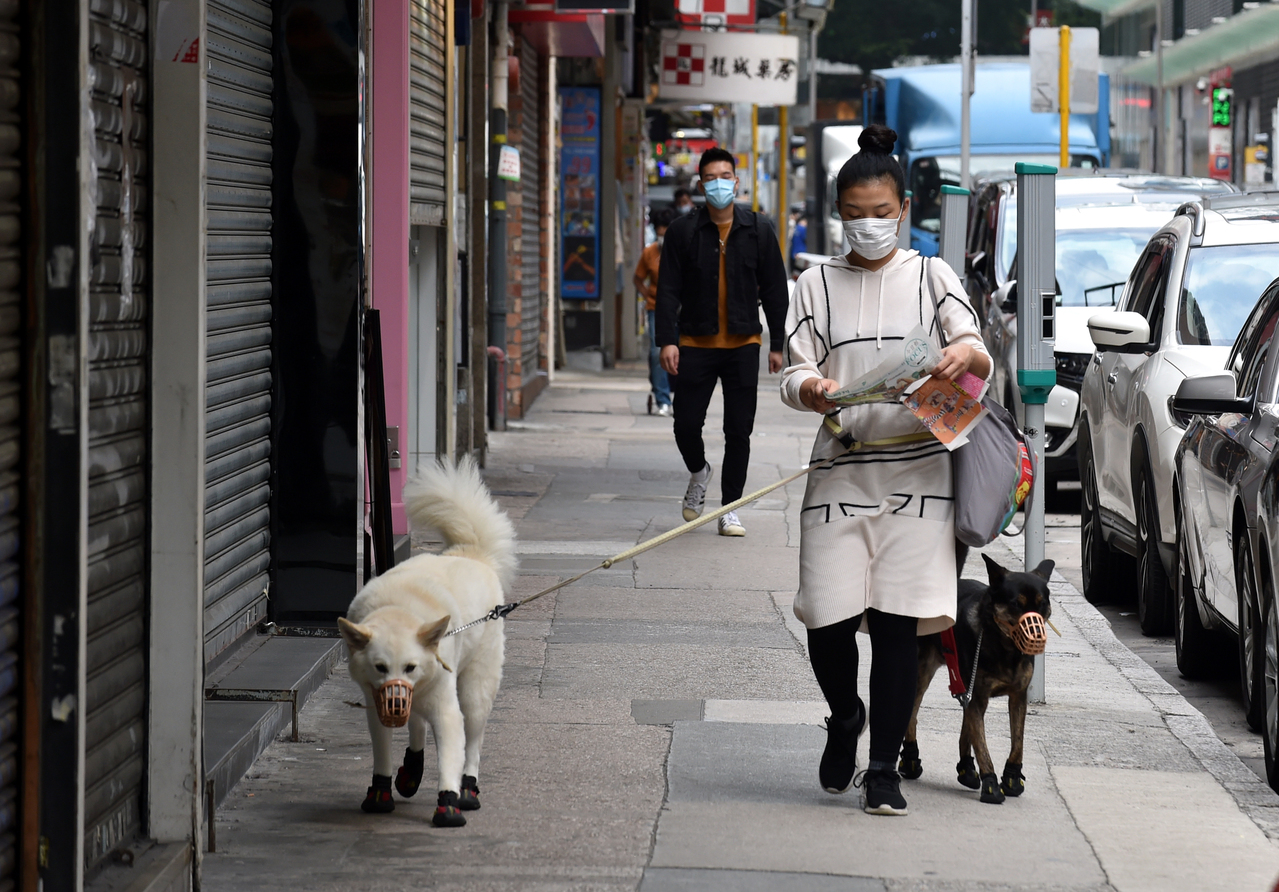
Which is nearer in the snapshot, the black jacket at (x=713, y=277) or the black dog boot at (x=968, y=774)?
the black dog boot at (x=968, y=774)

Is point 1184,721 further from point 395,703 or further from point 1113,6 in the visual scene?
point 1113,6

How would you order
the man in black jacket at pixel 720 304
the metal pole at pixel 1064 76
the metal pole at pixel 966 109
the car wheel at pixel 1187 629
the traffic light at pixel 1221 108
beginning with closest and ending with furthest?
1. the car wheel at pixel 1187 629
2. the man in black jacket at pixel 720 304
3. the metal pole at pixel 1064 76
4. the metal pole at pixel 966 109
5. the traffic light at pixel 1221 108

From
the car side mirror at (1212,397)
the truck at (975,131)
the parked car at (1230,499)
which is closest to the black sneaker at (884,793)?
the parked car at (1230,499)

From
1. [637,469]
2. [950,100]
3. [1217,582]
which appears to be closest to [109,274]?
[1217,582]

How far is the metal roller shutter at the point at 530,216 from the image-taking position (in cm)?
1831

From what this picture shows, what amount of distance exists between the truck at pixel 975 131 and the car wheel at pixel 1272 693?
76.7 ft

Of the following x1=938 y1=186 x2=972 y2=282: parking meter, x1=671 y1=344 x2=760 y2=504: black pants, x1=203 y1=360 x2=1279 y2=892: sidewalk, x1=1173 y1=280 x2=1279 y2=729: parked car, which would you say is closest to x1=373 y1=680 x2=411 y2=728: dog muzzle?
x1=203 y1=360 x2=1279 y2=892: sidewalk

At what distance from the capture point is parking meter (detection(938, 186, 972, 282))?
9.57 metres

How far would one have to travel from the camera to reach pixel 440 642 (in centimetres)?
480

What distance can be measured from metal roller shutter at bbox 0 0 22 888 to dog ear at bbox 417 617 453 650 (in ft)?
4.17

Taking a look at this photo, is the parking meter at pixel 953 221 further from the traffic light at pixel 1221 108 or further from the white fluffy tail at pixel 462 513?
the traffic light at pixel 1221 108

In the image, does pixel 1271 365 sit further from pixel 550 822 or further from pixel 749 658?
pixel 550 822

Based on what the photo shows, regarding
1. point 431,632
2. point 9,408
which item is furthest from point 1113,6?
point 9,408

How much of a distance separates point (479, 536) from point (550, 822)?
88cm
